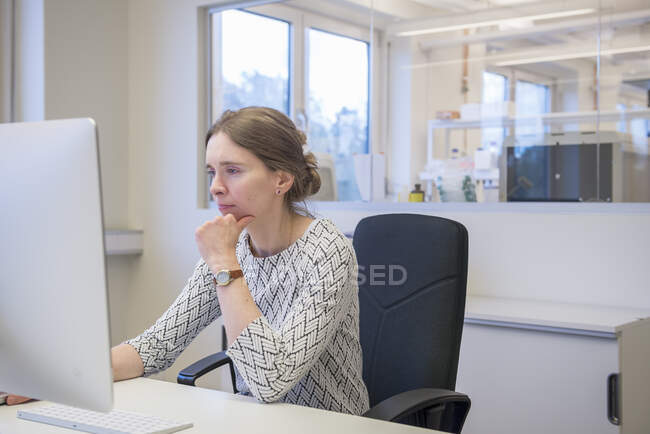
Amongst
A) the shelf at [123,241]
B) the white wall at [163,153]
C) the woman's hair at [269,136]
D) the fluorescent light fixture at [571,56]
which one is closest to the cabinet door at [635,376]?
the woman's hair at [269,136]

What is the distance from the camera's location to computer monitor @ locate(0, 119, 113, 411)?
2.99ft

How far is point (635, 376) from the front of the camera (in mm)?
2365

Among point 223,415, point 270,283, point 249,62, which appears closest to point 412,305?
point 270,283

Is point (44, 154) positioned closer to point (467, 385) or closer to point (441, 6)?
point (467, 385)

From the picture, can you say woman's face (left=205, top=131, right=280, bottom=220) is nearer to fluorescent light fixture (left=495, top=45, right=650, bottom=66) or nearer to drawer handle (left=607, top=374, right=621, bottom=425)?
drawer handle (left=607, top=374, right=621, bottom=425)

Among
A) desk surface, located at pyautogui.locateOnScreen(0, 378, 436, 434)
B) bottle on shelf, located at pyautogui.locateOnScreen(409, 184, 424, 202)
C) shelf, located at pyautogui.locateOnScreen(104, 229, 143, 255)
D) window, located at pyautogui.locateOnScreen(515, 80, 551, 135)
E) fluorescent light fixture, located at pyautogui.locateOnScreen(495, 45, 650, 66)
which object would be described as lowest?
desk surface, located at pyautogui.locateOnScreen(0, 378, 436, 434)

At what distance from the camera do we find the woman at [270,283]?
150cm

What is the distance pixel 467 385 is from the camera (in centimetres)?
256

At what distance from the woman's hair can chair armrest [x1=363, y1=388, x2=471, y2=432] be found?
56 cm

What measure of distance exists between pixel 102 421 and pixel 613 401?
1592 mm

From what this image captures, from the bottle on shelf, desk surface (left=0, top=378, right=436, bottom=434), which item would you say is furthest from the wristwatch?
the bottle on shelf

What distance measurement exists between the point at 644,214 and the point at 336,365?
1.66m

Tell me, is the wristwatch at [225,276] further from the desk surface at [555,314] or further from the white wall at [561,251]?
the white wall at [561,251]

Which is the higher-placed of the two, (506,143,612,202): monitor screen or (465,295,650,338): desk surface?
(506,143,612,202): monitor screen
